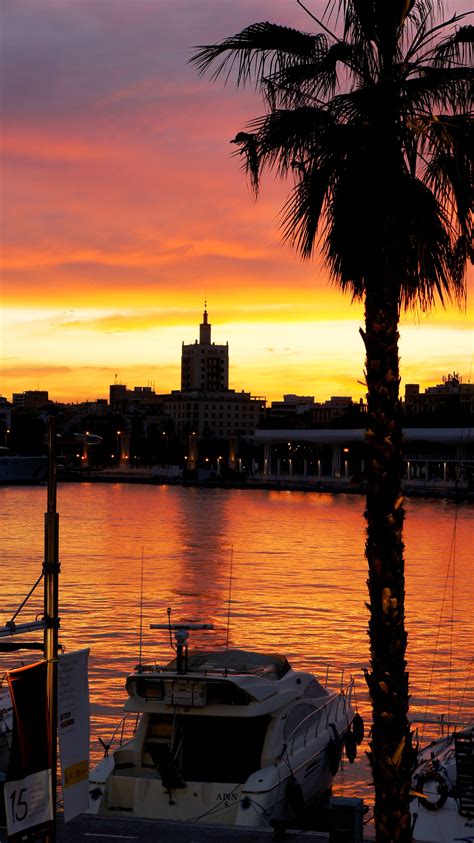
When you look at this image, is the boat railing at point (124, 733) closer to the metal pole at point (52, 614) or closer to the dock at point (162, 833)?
the dock at point (162, 833)

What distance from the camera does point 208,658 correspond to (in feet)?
54.6

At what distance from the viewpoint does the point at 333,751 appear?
54.4ft

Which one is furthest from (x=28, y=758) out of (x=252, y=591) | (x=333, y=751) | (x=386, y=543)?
(x=252, y=591)

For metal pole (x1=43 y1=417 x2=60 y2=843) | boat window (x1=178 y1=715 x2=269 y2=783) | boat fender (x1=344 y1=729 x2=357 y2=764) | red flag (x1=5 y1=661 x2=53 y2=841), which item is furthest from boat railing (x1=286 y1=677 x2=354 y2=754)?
red flag (x1=5 y1=661 x2=53 y2=841)

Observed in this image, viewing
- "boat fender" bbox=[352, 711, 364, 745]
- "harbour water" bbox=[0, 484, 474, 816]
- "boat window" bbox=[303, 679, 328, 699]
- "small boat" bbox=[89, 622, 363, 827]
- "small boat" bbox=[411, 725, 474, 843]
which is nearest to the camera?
"small boat" bbox=[411, 725, 474, 843]

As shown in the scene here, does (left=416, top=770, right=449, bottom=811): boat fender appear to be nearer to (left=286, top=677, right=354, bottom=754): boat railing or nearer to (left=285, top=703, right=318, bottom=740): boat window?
(left=286, top=677, right=354, bottom=754): boat railing

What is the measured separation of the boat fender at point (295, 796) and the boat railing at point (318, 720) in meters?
0.71

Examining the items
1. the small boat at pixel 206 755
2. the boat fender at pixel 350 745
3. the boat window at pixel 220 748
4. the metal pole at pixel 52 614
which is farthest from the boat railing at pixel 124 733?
the metal pole at pixel 52 614

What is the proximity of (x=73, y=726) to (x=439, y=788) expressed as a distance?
18.5ft

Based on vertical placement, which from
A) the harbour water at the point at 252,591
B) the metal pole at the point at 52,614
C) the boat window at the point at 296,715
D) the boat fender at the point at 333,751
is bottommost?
the harbour water at the point at 252,591

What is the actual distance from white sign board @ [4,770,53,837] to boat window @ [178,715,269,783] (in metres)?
5.07

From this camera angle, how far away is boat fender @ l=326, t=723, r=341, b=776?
54.0ft

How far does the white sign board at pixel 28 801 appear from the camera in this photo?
9.09 metres

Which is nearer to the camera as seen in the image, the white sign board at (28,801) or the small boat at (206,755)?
the white sign board at (28,801)
